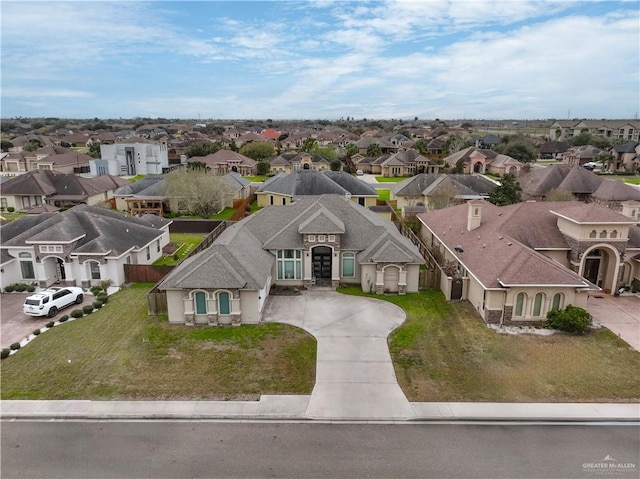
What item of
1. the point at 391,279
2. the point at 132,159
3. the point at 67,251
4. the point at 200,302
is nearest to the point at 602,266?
the point at 391,279

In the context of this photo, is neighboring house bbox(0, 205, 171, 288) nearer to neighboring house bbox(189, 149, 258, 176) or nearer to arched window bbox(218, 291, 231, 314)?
arched window bbox(218, 291, 231, 314)

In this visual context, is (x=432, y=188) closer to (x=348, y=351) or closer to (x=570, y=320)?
(x=570, y=320)

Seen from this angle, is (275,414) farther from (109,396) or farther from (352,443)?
(109,396)

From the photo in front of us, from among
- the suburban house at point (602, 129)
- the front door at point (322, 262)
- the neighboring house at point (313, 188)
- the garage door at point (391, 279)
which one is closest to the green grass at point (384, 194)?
the neighboring house at point (313, 188)

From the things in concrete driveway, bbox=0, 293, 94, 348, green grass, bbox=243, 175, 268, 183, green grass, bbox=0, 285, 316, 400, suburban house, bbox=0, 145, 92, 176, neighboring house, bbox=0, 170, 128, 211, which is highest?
suburban house, bbox=0, 145, 92, 176

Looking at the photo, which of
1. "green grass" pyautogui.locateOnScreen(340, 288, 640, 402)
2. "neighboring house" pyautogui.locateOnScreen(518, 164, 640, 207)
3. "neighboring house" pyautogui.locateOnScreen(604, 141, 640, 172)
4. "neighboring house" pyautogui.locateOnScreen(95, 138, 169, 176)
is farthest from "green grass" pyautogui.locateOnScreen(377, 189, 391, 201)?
"neighboring house" pyautogui.locateOnScreen(604, 141, 640, 172)

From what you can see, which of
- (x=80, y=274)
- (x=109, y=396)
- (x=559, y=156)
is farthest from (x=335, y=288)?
(x=559, y=156)

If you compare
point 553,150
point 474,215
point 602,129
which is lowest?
point 474,215
